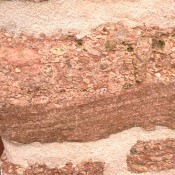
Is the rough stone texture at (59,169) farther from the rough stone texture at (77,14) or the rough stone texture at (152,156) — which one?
the rough stone texture at (77,14)

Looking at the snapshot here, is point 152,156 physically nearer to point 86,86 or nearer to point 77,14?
point 86,86

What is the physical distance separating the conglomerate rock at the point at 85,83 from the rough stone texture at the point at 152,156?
49mm

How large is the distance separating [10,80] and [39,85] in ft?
0.14

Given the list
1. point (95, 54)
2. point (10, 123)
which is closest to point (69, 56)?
point (95, 54)

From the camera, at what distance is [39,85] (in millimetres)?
567

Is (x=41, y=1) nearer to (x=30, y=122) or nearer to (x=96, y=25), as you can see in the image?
(x=96, y=25)

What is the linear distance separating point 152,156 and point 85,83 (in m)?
0.20

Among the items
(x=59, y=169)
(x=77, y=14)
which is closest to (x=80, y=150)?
(x=59, y=169)

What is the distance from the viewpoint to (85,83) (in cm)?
57

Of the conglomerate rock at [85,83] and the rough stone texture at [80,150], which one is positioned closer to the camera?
the conglomerate rock at [85,83]

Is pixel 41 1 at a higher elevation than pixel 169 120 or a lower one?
higher

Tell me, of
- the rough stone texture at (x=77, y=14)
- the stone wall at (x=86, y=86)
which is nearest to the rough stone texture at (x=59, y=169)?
the stone wall at (x=86, y=86)

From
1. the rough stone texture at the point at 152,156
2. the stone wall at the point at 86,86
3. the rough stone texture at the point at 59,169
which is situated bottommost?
the rough stone texture at the point at 59,169

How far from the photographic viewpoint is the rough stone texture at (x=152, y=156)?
66cm
